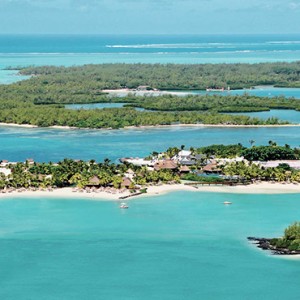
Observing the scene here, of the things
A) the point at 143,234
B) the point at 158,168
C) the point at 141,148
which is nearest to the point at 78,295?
the point at 143,234

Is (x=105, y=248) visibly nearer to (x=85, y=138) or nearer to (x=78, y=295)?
(x=78, y=295)

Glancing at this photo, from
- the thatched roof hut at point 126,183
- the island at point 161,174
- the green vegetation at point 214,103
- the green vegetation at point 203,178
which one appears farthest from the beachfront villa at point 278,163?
the green vegetation at point 214,103

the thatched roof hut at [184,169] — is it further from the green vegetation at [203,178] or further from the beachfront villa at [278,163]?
the beachfront villa at [278,163]

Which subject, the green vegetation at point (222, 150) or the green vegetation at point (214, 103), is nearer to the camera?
the green vegetation at point (222, 150)

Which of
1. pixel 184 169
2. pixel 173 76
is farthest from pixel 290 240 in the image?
pixel 173 76

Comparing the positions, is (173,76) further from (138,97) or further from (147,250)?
(147,250)
